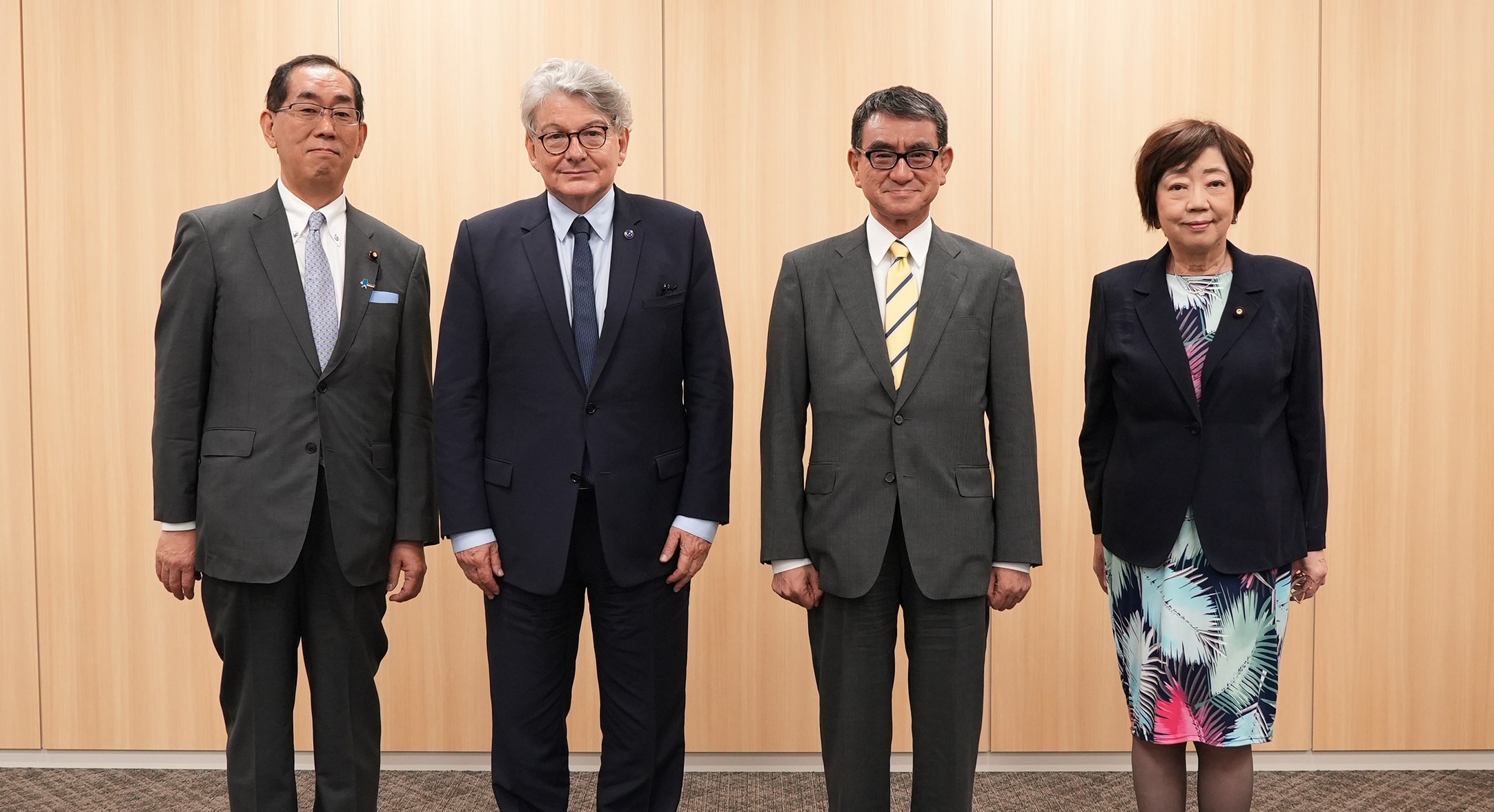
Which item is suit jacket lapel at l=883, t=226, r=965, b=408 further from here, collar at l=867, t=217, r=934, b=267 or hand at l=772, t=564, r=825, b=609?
hand at l=772, t=564, r=825, b=609

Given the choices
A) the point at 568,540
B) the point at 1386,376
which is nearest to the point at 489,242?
the point at 568,540

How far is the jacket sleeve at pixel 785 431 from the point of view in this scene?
2311mm

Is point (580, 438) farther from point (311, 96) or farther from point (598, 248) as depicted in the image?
point (311, 96)

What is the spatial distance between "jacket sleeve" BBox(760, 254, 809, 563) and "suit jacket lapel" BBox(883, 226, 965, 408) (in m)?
0.21

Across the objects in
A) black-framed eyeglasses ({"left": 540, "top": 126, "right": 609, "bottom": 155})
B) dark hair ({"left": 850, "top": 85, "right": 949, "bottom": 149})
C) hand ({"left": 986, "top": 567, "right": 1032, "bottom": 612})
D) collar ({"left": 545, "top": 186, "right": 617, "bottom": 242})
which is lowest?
hand ({"left": 986, "top": 567, "right": 1032, "bottom": 612})

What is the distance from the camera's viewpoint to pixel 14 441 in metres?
3.52

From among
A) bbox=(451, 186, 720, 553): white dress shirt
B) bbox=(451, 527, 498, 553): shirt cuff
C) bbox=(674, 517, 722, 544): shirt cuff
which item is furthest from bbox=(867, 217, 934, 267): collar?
bbox=(451, 527, 498, 553): shirt cuff

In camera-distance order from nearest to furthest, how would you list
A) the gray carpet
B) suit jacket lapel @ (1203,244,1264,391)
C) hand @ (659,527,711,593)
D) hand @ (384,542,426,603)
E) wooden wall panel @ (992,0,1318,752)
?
suit jacket lapel @ (1203,244,1264,391) < hand @ (659,527,711,593) < hand @ (384,542,426,603) < the gray carpet < wooden wall panel @ (992,0,1318,752)

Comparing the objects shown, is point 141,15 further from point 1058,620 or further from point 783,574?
point 1058,620

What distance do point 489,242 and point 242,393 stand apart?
0.61m

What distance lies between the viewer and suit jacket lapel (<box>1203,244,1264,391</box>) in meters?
2.24

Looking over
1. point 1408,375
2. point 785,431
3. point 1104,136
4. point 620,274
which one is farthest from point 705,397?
point 1408,375

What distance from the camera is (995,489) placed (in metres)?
2.37

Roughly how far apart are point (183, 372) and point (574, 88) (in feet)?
3.33
